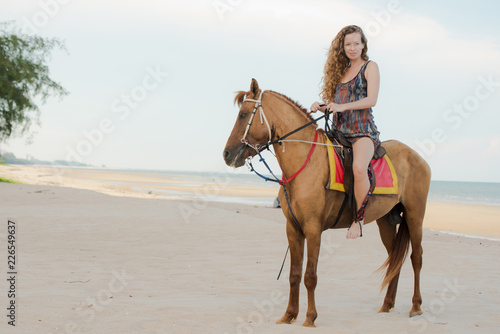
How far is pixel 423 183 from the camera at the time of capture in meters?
4.71

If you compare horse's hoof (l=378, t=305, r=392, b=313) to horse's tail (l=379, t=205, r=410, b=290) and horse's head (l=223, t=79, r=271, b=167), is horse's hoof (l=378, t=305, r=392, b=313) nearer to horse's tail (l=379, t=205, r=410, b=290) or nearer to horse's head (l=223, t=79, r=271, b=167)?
horse's tail (l=379, t=205, r=410, b=290)

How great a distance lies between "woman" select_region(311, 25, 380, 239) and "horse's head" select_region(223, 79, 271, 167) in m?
0.59

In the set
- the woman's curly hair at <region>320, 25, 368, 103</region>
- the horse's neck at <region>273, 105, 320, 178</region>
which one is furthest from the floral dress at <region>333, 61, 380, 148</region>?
the horse's neck at <region>273, 105, 320, 178</region>

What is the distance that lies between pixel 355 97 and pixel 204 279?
309 centimetres

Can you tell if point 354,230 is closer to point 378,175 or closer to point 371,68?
point 378,175

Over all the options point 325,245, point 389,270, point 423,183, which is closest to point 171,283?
point 389,270

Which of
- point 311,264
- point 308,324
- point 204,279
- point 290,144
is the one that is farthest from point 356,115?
point 204,279

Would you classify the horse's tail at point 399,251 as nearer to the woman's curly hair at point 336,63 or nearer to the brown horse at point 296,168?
the brown horse at point 296,168

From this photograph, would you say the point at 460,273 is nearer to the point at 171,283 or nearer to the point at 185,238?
the point at 171,283

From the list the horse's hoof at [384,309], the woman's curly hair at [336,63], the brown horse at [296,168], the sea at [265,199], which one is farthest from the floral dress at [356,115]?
the sea at [265,199]

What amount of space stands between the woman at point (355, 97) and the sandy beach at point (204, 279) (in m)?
1.22

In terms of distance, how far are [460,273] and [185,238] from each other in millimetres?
5109

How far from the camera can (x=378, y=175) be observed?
13.8 ft

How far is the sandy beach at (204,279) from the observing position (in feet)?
12.6
